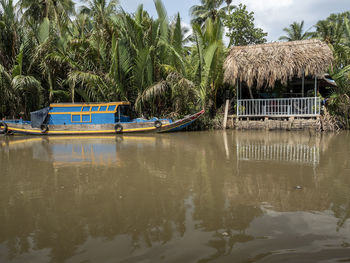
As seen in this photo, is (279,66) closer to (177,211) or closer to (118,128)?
(118,128)

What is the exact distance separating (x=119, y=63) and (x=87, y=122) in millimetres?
2954

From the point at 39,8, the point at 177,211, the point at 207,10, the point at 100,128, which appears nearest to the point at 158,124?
the point at 100,128

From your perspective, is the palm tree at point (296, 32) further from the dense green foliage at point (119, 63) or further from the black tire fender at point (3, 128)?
the black tire fender at point (3, 128)

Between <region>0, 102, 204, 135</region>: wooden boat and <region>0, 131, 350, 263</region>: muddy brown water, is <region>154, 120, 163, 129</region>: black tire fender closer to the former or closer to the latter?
<region>0, 102, 204, 135</region>: wooden boat

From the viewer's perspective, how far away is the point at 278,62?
11961 mm

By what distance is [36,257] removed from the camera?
2.21 meters

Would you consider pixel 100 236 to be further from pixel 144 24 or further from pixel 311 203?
pixel 144 24

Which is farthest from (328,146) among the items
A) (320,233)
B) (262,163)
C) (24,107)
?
(24,107)

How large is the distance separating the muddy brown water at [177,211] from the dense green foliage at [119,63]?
7763 mm

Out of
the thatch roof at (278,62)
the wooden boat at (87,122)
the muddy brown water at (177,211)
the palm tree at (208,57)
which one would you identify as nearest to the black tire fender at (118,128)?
the wooden boat at (87,122)

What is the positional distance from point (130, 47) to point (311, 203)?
452 inches

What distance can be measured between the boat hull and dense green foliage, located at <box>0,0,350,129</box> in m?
1.34

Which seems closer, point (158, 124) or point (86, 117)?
point (158, 124)

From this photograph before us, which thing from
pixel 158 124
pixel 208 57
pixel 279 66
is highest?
pixel 208 57
